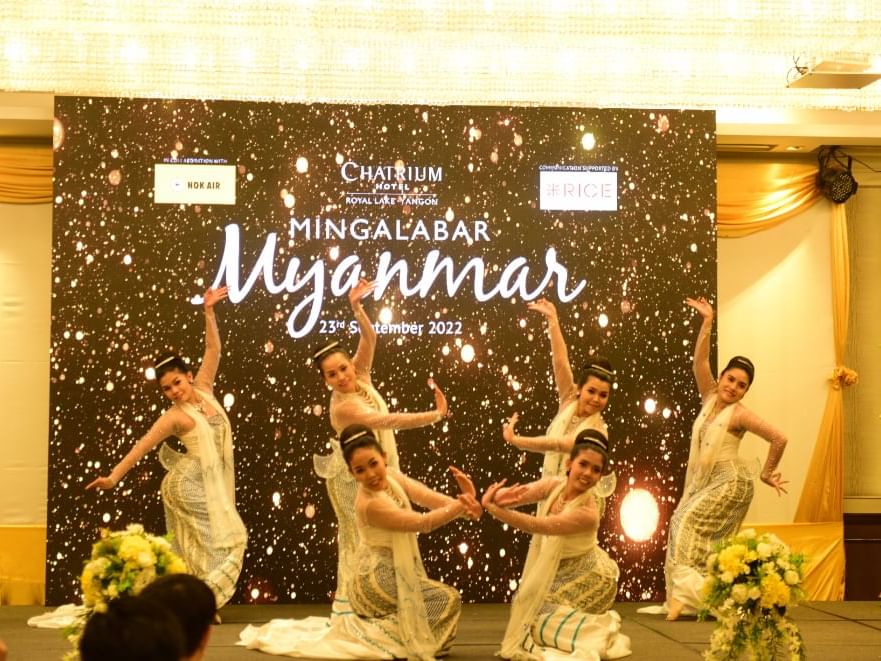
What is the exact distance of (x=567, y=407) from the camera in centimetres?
711

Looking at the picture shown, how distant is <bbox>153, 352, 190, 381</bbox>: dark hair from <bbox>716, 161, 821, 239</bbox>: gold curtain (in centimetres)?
393

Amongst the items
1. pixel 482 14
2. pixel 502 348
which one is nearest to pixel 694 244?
pixel 502 348

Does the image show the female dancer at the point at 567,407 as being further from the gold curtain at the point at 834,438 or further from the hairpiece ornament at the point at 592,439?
the gold curtain at the point at 834,438

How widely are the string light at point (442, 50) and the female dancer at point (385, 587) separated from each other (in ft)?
10.6

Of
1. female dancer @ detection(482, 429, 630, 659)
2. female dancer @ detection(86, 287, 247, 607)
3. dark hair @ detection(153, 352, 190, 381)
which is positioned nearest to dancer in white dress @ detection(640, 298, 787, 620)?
female dancer @ detection(482, 429, 630, 659)

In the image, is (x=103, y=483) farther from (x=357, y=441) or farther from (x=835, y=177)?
(x=835, y=177)

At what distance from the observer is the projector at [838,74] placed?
23.6ft

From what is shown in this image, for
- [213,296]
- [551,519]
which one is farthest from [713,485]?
[213,296]

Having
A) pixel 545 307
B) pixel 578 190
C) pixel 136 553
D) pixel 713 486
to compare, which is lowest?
pixel 136 553

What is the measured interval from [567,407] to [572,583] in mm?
1515

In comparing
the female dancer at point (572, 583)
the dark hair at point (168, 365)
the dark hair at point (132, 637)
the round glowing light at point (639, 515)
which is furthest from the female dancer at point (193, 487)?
the dark hair at point (132, 637)

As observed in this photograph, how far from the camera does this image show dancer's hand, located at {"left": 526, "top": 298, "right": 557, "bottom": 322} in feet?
24.6

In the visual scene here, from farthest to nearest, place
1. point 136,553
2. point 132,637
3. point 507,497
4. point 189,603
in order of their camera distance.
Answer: point 507,497 < point 136,553 < point 189,603 < point 132,637

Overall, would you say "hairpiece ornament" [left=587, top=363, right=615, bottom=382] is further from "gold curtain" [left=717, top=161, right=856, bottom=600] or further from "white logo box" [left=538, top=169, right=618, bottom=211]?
"gold curtain" [left=717, top=161, right=856, bottom=600]
